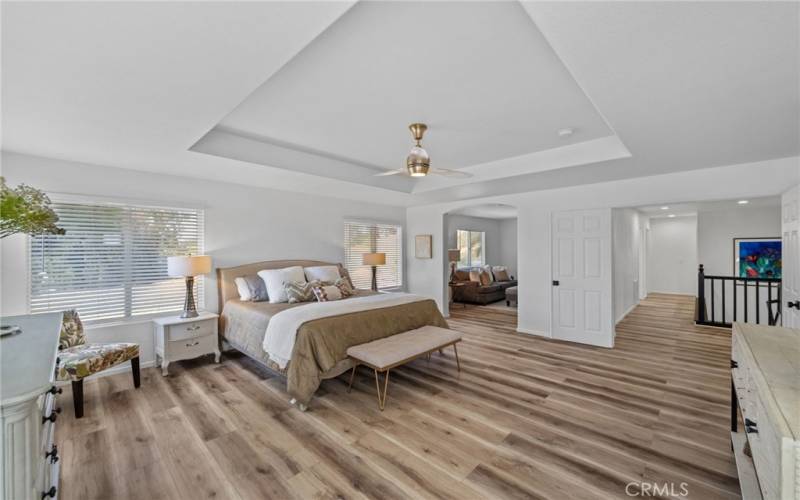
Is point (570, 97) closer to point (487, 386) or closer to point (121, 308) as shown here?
point (487, 386)

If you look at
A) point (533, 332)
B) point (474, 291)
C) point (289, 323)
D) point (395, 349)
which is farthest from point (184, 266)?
point (474, 291)

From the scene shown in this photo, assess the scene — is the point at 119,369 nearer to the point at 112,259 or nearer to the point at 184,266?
the point at 112,259

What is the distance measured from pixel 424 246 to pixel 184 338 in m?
4.36

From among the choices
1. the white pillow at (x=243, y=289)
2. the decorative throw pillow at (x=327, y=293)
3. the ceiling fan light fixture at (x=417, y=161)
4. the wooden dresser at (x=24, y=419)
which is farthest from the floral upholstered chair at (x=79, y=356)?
the ceiling fan light fixture at (x=417, y=161)

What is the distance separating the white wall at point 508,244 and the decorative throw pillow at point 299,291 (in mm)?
8149

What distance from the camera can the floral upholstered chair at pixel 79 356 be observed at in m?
2.68

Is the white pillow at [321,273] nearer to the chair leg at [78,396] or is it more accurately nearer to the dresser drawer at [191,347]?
the dresser drawer at [191,347]

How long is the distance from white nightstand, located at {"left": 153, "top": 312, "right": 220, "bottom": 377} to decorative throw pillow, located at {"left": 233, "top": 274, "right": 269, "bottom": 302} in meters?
0.44

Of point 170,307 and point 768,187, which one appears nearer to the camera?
point 768,187

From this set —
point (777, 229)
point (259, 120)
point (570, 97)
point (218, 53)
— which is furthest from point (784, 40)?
point (777, 229)

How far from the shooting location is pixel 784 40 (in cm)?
152

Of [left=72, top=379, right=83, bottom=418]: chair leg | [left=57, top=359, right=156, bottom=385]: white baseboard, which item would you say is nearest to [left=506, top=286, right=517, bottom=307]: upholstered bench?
[left=57, top=359, right=156, bottom=385]: white baseboard

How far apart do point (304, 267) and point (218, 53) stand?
380cm

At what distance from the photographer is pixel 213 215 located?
4.43 meters
